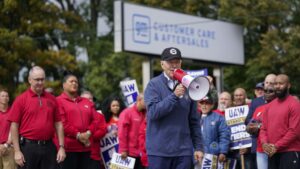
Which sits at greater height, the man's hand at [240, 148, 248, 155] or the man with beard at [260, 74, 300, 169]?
the man with beard at [260, 74, 300, 169]

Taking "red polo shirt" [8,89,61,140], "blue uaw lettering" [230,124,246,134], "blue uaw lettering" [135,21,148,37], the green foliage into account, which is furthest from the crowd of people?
the green foliage

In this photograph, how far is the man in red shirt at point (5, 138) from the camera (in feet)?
42.0

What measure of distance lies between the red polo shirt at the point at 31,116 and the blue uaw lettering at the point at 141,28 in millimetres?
13553

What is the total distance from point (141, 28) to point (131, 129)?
10.9m

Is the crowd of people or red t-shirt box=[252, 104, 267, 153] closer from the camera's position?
the crowd of people

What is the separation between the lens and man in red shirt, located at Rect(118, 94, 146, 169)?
13.3 meters

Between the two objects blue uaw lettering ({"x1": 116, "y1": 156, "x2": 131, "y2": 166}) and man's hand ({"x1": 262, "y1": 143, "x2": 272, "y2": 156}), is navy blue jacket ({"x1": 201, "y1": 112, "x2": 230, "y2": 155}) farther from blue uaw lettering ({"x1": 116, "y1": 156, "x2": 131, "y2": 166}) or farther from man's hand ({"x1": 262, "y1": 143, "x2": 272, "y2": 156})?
man's hand ({"x1": 262, "y1": 143, "x2": 272, "y2": 156})

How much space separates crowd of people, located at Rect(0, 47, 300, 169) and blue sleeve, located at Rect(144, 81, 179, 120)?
11 millimetres

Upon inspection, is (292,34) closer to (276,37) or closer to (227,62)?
(276,37)

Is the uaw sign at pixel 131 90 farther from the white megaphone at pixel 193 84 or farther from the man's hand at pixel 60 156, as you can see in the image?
the white megaphone at pixel 193 84

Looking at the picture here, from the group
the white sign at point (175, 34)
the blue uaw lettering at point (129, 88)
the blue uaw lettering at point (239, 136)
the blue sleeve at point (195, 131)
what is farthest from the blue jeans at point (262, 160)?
the white sign at point (175, 34)

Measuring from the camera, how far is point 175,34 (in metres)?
25.9

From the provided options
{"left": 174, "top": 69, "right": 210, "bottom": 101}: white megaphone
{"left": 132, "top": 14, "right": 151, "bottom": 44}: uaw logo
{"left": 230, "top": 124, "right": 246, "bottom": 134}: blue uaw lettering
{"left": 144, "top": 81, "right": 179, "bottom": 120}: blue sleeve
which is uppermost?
{"left": 132, "top": 14, "right": 151, "bottom": 44}: uaw logo

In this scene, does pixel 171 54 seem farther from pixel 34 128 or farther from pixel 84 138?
pixel 84 138
